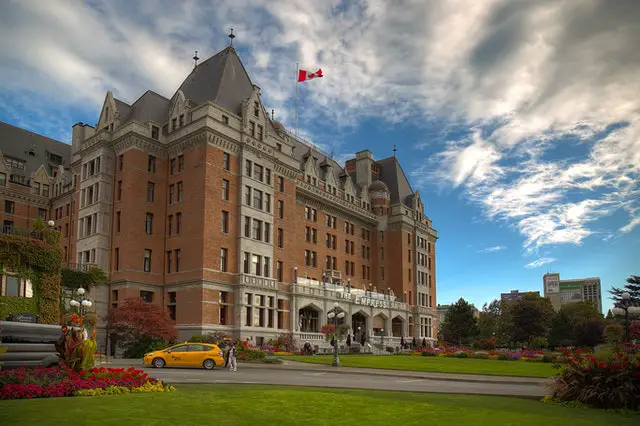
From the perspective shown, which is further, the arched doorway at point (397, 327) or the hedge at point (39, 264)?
the arched doorway at point (397, 327)

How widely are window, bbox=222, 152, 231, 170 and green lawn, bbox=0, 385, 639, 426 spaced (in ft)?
119

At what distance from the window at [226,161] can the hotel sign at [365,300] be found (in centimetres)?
2143

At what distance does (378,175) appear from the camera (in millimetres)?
86062

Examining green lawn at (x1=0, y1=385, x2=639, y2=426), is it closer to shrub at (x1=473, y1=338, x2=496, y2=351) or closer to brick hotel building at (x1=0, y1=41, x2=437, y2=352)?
brick hotel building at (x1=0, y1=41, x2=437, y2=352)

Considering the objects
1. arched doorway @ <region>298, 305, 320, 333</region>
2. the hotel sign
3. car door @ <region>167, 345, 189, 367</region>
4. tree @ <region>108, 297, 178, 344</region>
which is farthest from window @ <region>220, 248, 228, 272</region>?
car door @ <region>167, 345, 189, 367</region>

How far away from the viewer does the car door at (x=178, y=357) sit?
29.8 m

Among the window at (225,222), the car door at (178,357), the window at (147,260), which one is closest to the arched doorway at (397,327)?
the window at (225,222)

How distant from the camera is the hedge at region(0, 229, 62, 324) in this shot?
32216mm

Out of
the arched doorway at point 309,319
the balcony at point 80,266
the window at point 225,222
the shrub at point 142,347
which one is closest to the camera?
the shrub at point 142,347

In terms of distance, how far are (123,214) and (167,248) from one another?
4866 millimetres

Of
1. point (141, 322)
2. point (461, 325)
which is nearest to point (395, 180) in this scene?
point (461, 325)

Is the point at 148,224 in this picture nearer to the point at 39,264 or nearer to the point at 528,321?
the point at 39,264

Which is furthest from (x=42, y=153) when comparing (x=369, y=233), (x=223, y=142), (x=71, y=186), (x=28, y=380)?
(x=28, y=380)

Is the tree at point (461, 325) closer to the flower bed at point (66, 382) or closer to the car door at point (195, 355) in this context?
the car door at point (195, 355)
